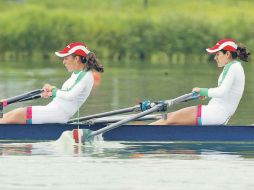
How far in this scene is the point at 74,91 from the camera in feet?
60.9

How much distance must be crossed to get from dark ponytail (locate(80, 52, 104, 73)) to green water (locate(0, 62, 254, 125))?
561cm

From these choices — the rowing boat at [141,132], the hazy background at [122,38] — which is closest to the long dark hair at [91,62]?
the rowing boat at [141,132]

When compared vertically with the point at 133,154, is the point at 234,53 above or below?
above

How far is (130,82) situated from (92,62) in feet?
66.8

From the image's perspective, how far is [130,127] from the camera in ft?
61.9

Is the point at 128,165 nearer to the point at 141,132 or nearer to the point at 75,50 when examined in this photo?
the point at 141,132

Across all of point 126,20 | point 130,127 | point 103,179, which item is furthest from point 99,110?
point 126,20

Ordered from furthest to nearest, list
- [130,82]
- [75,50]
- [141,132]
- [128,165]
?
[130,82] < [141,132] < [75,50] < [128,165]

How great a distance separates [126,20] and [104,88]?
85.4 feet

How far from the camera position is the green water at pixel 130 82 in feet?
93.8

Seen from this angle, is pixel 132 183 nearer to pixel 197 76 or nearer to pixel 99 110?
pixel 99 110

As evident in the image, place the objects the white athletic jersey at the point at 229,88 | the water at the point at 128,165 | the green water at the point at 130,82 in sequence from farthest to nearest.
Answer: the green water at the point at 130,82 < the white athletic jersey at the point at 229,88 < the water at the point at 128,165

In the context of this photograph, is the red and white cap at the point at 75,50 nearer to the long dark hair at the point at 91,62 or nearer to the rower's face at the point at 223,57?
the long dark hair at the point at 91,62

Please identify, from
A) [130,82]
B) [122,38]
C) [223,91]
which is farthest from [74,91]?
[122,38]
